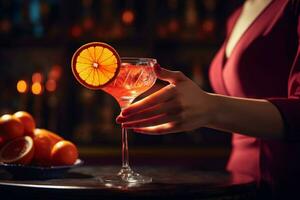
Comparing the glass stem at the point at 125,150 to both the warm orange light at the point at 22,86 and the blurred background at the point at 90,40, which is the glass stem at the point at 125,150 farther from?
the warm orange light at the point at 22,86

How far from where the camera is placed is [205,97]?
1.15m

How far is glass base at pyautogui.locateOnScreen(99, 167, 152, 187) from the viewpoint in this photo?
1208 millimetres

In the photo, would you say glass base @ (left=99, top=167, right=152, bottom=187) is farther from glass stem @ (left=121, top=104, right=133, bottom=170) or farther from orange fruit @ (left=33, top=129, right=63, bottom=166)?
orange fruit @ (left=33, top=129, right=63, bottom=166)

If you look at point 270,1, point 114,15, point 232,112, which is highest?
point 114,15

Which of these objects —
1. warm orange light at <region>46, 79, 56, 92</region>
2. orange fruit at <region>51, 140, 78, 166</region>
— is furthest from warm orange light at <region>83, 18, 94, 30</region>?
orange fruit at <region>51, 140, 78, 166</region>

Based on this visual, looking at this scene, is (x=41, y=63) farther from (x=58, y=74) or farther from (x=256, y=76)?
(x=256, y=76)

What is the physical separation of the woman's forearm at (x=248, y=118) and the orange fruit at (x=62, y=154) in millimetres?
378

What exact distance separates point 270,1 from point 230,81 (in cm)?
25

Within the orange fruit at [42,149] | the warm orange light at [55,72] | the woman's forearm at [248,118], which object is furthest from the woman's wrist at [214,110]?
the warm orange light at [55,72]

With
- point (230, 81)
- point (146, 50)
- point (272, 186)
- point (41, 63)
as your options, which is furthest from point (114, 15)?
point (272, 186)

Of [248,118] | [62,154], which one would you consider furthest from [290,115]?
[62,154]

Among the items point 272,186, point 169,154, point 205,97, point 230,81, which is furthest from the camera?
point 169,154

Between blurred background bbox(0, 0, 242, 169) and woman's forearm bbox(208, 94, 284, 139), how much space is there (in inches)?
73.2

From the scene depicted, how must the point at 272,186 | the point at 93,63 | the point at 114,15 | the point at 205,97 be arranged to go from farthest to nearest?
the point at 114,15 < the point at 272,186 < the point at 93,63 < the point at 205,97
